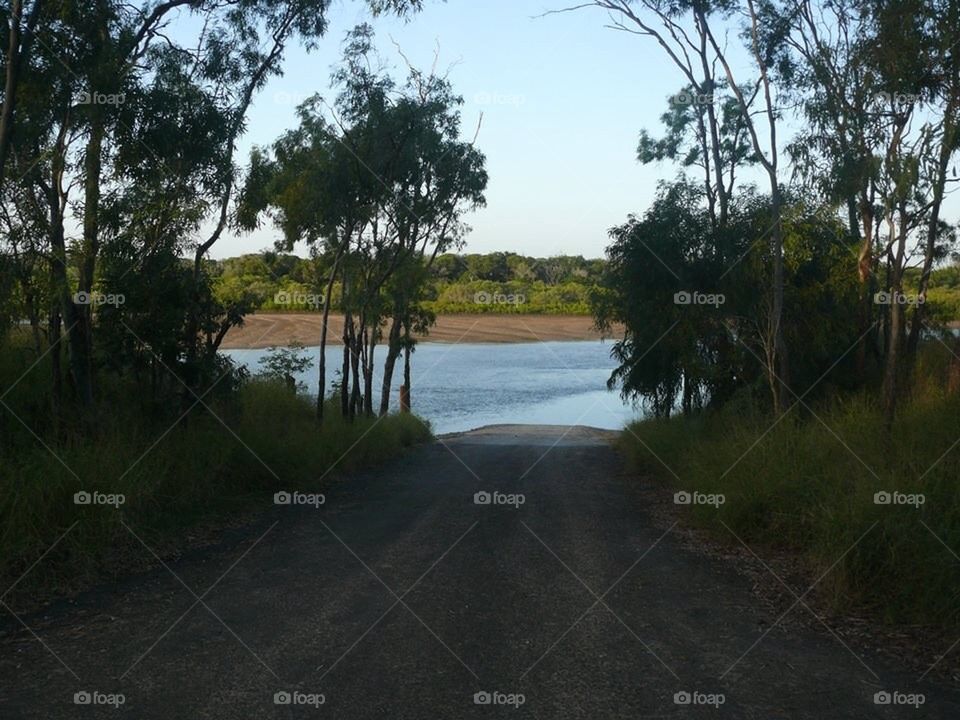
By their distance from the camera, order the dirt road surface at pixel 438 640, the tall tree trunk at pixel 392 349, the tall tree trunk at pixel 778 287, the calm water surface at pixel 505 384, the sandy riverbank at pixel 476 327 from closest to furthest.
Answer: the dirt road surface at pixel 438 640 < the tall tree trunk at pixel 778 287 < the tall tree trunk at pixel 392 349 < the calm water surface at pixel 505 384 < the sandy riverbank at pixel 476 327

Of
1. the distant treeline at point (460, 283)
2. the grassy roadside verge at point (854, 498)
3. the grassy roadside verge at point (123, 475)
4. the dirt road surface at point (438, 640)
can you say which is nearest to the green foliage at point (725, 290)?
the distant treeline at point (460, 283)

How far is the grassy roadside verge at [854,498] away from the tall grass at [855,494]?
0.03 ft

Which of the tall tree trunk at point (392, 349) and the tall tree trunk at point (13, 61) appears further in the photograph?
the tall tree trunk at point (392, 349)

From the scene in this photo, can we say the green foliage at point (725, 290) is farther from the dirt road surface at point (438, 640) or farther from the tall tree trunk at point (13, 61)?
the tall tree trunk at point (13, 61)

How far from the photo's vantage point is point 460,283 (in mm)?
48625

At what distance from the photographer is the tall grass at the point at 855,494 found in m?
7.19

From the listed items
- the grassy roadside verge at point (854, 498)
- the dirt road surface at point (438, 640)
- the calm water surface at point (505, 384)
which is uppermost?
the grassy roadside verge at point (854, 498)

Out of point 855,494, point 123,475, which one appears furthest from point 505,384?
point 855,494

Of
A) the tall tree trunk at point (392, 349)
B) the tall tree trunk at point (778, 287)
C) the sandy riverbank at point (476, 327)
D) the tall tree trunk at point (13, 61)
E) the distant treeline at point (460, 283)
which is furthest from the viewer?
the sandy riverbank at point (476, 327)

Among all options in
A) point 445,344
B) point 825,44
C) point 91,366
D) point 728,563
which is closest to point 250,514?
point 91,366

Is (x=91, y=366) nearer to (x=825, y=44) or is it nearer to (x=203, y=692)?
(x=203, y=692)

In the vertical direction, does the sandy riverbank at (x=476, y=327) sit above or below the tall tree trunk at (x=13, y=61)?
below

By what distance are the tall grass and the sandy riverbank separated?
129ft

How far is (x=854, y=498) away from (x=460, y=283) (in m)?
40.9
